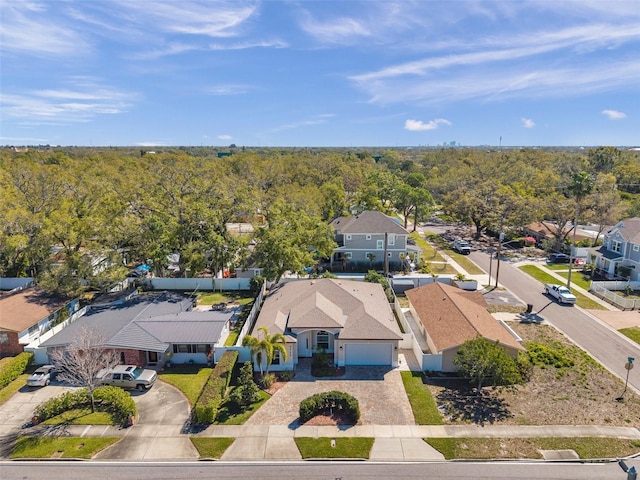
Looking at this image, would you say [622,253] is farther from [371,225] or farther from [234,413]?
[234,413]

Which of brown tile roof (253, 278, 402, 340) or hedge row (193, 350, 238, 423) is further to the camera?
brown tile roof (253, 278, 402, 340)

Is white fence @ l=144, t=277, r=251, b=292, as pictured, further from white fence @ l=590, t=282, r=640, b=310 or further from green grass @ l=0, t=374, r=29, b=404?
white fence @ l=590, t=282, r=640, b=310

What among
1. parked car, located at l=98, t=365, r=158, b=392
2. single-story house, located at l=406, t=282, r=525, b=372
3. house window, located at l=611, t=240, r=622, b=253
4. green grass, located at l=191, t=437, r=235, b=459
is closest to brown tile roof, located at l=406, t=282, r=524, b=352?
single-story house, located at l=406, t=282, r=525, b=372

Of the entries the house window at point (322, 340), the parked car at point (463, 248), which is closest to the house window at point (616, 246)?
the parked car at point (463, 248)

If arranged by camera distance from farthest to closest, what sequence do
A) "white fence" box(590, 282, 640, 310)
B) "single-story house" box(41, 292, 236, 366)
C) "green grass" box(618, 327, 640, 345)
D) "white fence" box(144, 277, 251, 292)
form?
"white fence" box(144, 277, 251, 292), "white fence" box(590, 282, 640, 310), "green grass" box(618, 327, 640, 345), "single-story house" box(41, 292, 236, 366)

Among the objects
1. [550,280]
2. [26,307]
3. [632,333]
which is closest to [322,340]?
[26,307]

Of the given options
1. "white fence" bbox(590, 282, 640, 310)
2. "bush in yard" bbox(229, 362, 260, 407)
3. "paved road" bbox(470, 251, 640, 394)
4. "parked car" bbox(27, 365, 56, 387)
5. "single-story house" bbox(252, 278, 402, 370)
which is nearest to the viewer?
"bush in yard" bbox(229, 362, 260, 407)

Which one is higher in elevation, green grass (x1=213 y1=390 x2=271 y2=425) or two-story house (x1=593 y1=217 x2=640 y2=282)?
two-story house (x1=593 y1=217 x2=640 y2=282)
